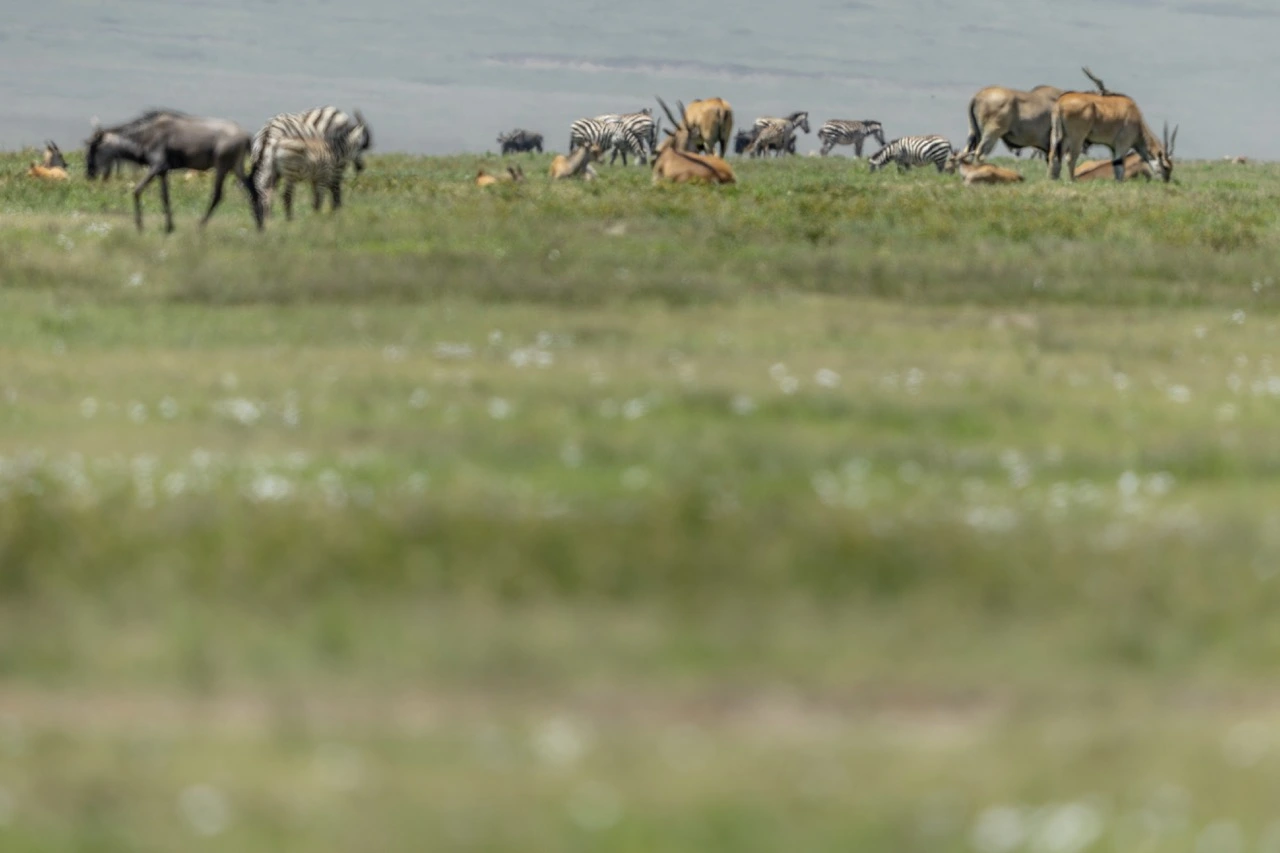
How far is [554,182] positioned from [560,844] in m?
36.5

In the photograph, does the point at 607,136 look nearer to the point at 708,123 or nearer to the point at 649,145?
the point at 649,145

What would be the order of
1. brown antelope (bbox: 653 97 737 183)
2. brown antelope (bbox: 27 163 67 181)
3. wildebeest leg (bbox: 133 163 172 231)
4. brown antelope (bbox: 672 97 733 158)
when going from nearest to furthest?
wildebeest leg (bbox: 133 163 172 231), brown antelope (bbox: 653 97 737 183), brown antelope (bbox: 27 163 67 181), brown antelope (bbox: 672 97 733 158)

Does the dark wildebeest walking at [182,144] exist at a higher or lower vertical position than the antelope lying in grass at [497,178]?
higher

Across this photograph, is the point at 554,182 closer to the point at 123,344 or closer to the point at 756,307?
the point at 756,307

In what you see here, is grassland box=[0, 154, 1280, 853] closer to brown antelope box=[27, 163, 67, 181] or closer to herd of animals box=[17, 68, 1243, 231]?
herd of animals box=[17, 68, 1243, 231]

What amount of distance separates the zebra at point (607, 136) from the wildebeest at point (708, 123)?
6196 mm

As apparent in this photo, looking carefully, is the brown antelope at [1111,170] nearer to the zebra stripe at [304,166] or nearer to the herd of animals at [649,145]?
the herd of animals at [649,145]

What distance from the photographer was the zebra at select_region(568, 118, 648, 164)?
215 ft

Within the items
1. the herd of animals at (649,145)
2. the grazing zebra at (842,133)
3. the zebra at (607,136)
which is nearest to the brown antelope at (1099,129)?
the herd of animals at (649,145)

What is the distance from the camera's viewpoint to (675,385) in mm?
17234

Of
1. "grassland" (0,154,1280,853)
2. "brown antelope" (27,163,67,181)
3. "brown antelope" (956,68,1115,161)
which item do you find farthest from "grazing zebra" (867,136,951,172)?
"grassland" (0,154,1280,853)

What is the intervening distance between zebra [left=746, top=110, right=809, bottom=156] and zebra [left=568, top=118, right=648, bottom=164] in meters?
11.6

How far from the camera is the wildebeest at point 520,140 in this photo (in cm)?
10212

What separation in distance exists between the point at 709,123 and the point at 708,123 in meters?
0.07
